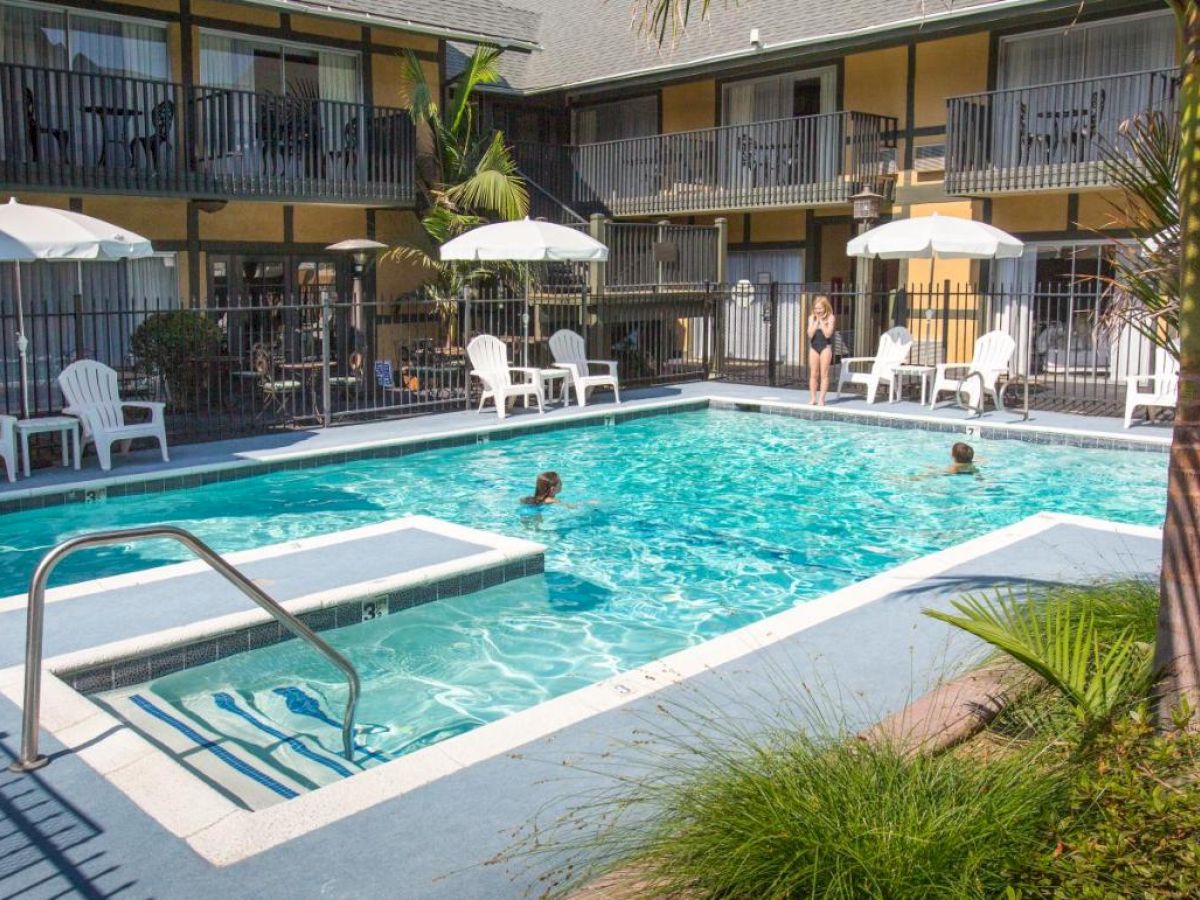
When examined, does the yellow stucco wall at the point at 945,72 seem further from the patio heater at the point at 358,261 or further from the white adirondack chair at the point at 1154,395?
the patio heater at the point at 358,261

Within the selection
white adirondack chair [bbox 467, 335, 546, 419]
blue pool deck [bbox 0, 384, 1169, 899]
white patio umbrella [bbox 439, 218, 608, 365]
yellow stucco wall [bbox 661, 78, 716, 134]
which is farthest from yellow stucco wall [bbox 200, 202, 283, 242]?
blue pool deck [bbox 0, 384, 1169, 899]

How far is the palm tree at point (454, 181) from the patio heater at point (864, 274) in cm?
530

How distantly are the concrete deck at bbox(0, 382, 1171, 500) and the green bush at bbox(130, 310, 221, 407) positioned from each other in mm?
1785

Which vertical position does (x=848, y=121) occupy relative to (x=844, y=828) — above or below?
above

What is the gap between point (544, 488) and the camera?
10.6 m

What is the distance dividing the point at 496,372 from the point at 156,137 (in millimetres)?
5628

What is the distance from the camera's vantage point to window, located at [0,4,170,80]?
15922 mm

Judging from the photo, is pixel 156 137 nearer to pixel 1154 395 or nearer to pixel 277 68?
pixel 277 68

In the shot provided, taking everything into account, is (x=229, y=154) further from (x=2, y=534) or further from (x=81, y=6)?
(x=2, y=534)

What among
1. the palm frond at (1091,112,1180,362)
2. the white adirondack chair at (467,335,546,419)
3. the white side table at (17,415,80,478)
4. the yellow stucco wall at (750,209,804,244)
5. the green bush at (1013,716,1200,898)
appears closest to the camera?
the green bush at (1013,716,1200,898)

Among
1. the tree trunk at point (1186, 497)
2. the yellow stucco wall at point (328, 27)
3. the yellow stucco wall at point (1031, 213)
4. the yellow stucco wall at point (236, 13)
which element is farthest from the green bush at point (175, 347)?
the yellow stucco wall at point (1031, 213)

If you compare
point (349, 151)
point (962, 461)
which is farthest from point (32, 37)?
point (962, 461)

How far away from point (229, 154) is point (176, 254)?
1.71 metres

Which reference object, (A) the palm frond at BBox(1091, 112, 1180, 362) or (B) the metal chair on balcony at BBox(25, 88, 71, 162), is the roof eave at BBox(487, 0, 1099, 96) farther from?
(A) the palm frond at BBox(1091, 112, 1180, 362)
